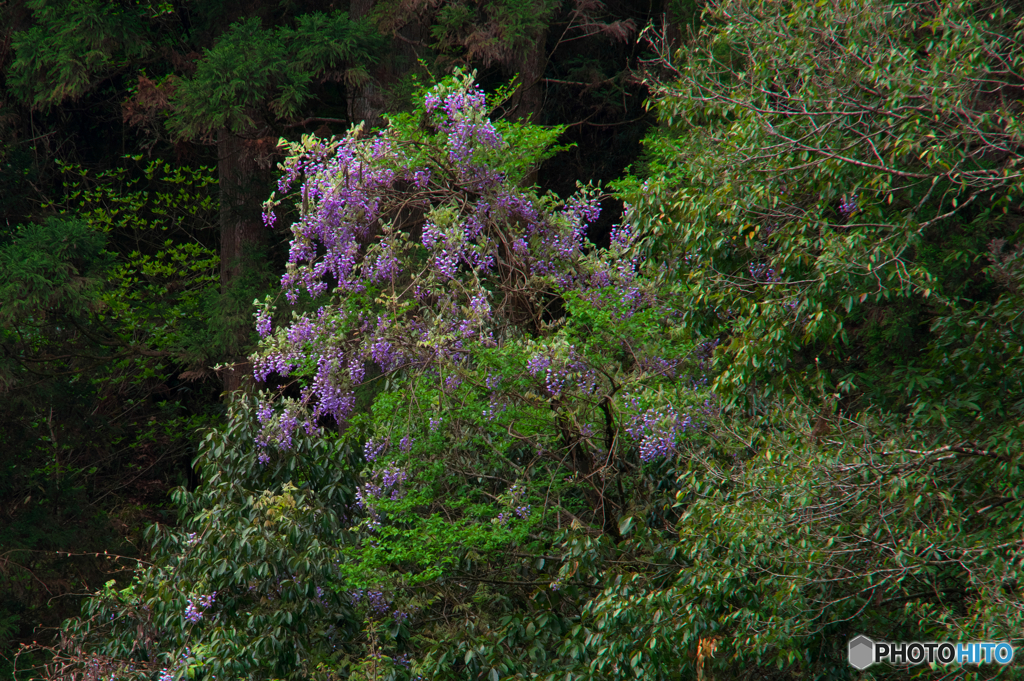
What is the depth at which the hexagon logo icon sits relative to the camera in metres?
4.60

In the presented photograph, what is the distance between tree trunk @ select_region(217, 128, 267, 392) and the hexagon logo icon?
7.01m

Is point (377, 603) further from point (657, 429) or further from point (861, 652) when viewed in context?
point (861, 652)

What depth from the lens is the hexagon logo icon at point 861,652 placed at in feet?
15.1

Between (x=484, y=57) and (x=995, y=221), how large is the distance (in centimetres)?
574

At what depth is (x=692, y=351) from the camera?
6.20 metres

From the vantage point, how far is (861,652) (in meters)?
4.62

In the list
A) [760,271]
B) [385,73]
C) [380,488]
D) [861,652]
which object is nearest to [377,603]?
[380,488]

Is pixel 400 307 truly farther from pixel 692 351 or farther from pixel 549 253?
pixel 692 351

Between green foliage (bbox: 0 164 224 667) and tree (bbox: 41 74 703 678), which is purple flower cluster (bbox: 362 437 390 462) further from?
green foliage (bbox: 0 164 224 667)

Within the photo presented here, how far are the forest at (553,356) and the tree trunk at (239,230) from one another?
4 centimetres

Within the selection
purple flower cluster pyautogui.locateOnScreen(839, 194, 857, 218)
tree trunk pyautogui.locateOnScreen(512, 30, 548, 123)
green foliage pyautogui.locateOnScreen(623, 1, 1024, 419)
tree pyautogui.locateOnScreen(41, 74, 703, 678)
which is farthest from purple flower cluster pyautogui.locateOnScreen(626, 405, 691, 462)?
tree trunk pyautogui.locateOnScreen(512, 30, 548, 123)

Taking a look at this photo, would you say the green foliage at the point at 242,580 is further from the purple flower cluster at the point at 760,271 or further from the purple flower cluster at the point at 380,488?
the purple flower cluster at the point at 760,271

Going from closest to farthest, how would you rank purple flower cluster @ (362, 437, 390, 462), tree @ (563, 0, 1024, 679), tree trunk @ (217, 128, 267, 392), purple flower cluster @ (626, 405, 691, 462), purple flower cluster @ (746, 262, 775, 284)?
tree @ (563, 0, 1024, 679)
purple flower cluster @ (746, 262, 775, 284)
purple flower cluster @ (626, 405, 691, 462)
purple flower cluster @ (362, 437, 390, 462)
tree trunk @ (217, 128, 267, 392)

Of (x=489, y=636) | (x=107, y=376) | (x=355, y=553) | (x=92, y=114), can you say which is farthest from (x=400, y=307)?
(x=92, y=114)
